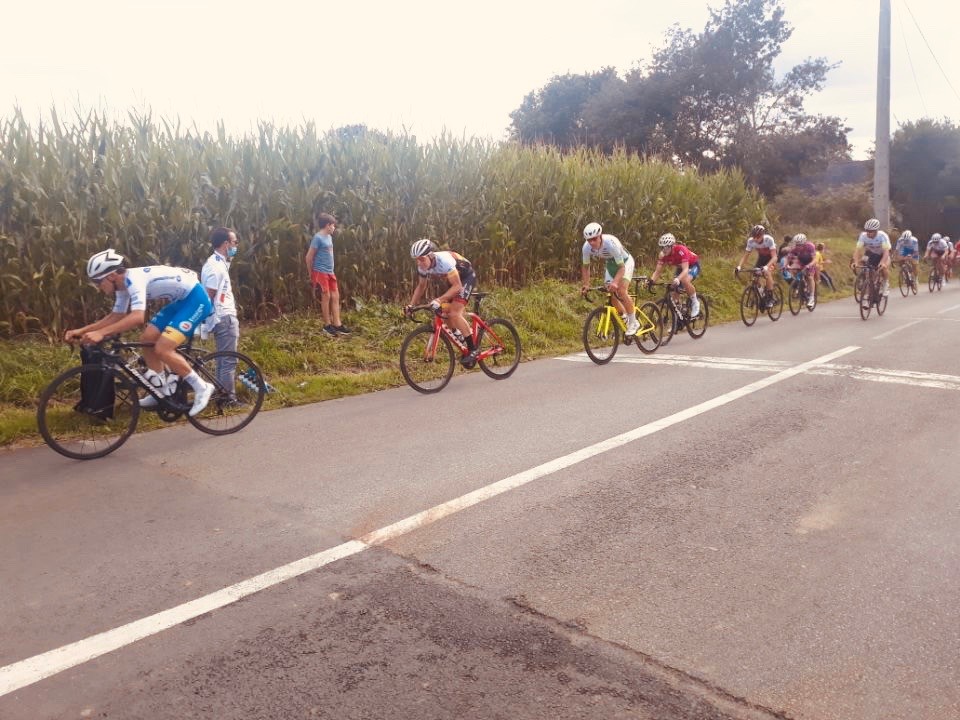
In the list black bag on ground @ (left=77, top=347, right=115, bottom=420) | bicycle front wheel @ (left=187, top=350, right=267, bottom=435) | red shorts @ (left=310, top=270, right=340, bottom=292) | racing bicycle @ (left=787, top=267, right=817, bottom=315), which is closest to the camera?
black bag on ground @ (left=77, top=347, right=115, bottom=420)

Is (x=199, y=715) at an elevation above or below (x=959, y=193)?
below

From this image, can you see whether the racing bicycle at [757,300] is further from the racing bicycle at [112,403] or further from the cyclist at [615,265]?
the racing bicycle at [112,403]

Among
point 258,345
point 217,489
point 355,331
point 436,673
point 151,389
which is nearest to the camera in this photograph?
point 436,673

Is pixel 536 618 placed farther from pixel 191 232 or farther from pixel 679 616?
pixel 191 232

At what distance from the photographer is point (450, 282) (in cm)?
948

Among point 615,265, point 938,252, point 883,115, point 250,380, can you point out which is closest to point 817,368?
point 615,265

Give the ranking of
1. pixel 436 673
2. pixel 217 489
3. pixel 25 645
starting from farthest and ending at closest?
pixel 217 489 → pixel 25 645 → pixel 436 673

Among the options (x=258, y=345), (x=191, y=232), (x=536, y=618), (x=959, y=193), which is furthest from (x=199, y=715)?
(x=959, y=193)

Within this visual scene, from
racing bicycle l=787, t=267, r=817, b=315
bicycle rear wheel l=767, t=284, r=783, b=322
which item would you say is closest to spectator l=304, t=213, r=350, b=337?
bicycle rear wheel l=767, t=284, r=783, b=322

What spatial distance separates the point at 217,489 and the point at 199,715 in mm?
2854

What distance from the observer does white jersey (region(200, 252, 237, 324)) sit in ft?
26.7

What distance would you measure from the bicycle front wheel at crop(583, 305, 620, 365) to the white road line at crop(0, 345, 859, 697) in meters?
4.53

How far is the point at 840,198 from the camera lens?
4094 cm

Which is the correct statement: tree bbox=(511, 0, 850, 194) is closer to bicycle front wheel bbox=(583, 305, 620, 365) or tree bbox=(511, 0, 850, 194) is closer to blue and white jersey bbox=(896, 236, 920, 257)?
blue and white jersey bbox=(896, 236, 920, 257)
